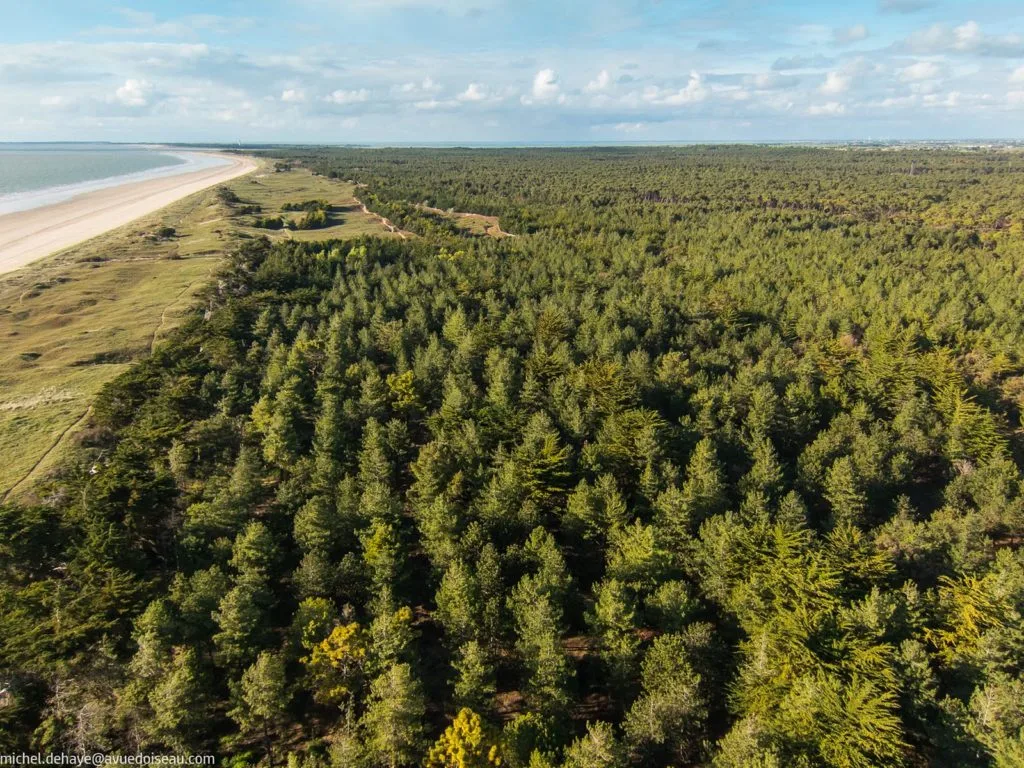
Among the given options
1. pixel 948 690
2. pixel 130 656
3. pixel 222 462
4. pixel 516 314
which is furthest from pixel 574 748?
pixel 516 314

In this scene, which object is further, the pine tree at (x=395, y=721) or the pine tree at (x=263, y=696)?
the pine tree at (x=263, y=696)

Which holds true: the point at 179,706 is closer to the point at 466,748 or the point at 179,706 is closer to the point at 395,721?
the point at 395,721

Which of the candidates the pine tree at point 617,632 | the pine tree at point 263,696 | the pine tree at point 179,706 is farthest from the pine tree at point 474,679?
the pine tree at point 179,706

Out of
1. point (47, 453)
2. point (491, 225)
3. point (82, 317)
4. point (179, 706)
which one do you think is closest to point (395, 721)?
point (179, 706)

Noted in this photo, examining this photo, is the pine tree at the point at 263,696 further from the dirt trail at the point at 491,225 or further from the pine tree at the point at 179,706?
the dirt trail at the point at 491,225

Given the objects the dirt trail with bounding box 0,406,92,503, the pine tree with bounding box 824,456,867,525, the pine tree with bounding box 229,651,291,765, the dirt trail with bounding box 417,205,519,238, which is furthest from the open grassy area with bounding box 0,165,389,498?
the pine tree with bounding box 824,456,867,525

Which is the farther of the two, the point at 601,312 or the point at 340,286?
the point at 340,286

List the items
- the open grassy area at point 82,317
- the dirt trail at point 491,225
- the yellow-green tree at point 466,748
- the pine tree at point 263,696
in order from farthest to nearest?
1. the dirt trail at point 491,225
2. the open grassy area at point 82,317
3. the pine tree at point 263,696
4. the yellow-green tree at point 466,748

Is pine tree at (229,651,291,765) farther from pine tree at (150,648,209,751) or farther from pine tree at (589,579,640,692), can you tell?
pine tree at (589,579,640,692)

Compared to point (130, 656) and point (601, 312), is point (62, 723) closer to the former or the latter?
point (130, 656)

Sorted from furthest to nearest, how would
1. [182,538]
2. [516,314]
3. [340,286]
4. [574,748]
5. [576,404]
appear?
1. [340,286]
2. [516,314]
3. [576,404]
4. [182,538]
5. [574,748]
